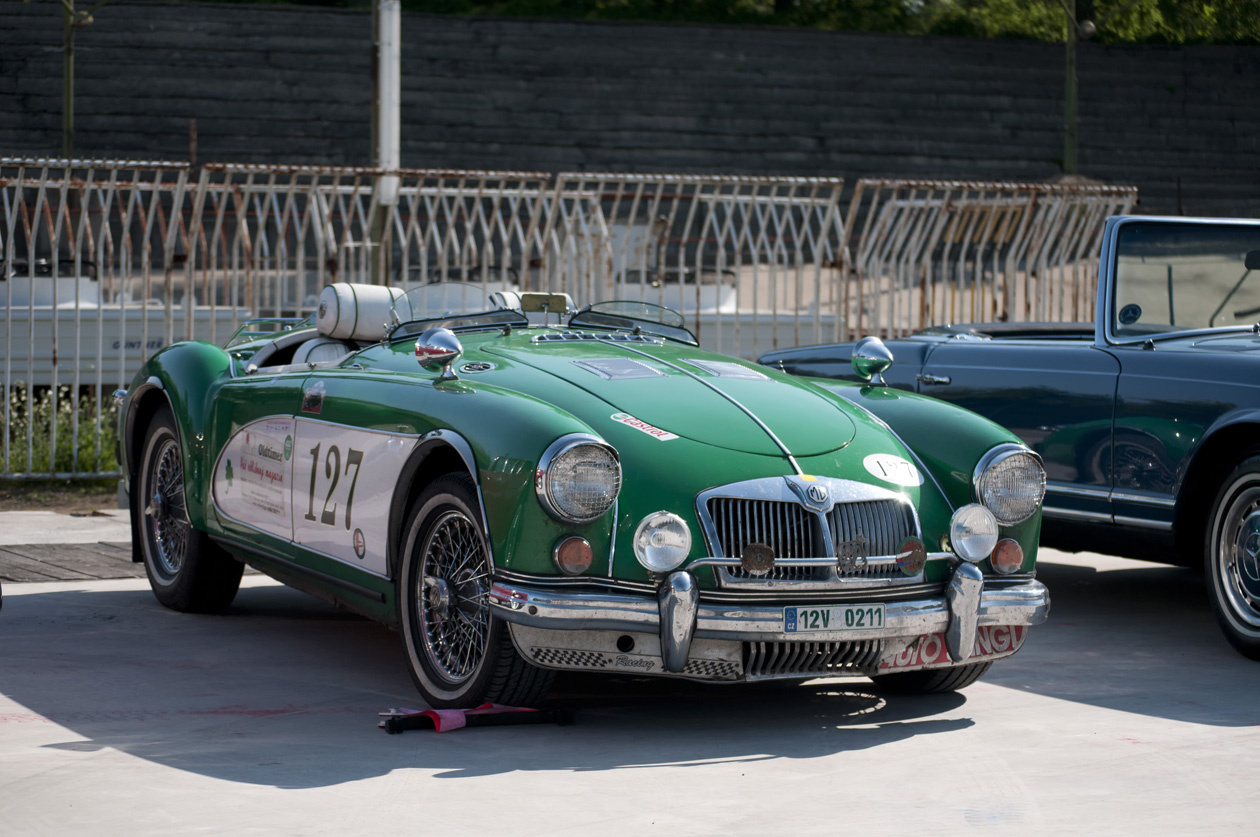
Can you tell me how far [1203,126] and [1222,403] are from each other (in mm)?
27793

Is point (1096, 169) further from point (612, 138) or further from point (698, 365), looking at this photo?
point (698, 365)

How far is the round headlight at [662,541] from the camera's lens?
177 inches

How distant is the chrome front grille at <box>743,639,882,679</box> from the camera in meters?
4.60

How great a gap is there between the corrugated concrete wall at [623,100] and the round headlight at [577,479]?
74.0 feet

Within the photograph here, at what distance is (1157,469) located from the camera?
6395 mm

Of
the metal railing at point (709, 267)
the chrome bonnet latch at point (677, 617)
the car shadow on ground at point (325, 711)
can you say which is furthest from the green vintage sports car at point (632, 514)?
the metal railing at point (709, 267)

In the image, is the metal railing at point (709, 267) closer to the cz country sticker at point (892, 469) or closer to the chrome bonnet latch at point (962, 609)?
the cz country sticker at point (892, 469)

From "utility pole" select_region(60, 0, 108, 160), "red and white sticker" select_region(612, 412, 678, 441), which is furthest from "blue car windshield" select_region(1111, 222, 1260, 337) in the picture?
"utility pole" select_region(60, 0, 108, 160)

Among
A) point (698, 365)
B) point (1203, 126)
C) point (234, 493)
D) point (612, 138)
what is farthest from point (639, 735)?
point (1203, 126)

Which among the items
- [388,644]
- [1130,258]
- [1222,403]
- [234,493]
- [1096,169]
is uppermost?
[1096,169]

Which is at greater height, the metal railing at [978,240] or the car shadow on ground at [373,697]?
the metal railing at [978,240]

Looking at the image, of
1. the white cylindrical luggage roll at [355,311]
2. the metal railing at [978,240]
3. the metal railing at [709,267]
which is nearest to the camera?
the white cylindrical luggage roll at [355,311]

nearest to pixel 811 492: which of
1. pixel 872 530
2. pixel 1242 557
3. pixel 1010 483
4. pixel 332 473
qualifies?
pixel 872 530

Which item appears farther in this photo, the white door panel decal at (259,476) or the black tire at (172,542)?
the black tire at (172,542)
